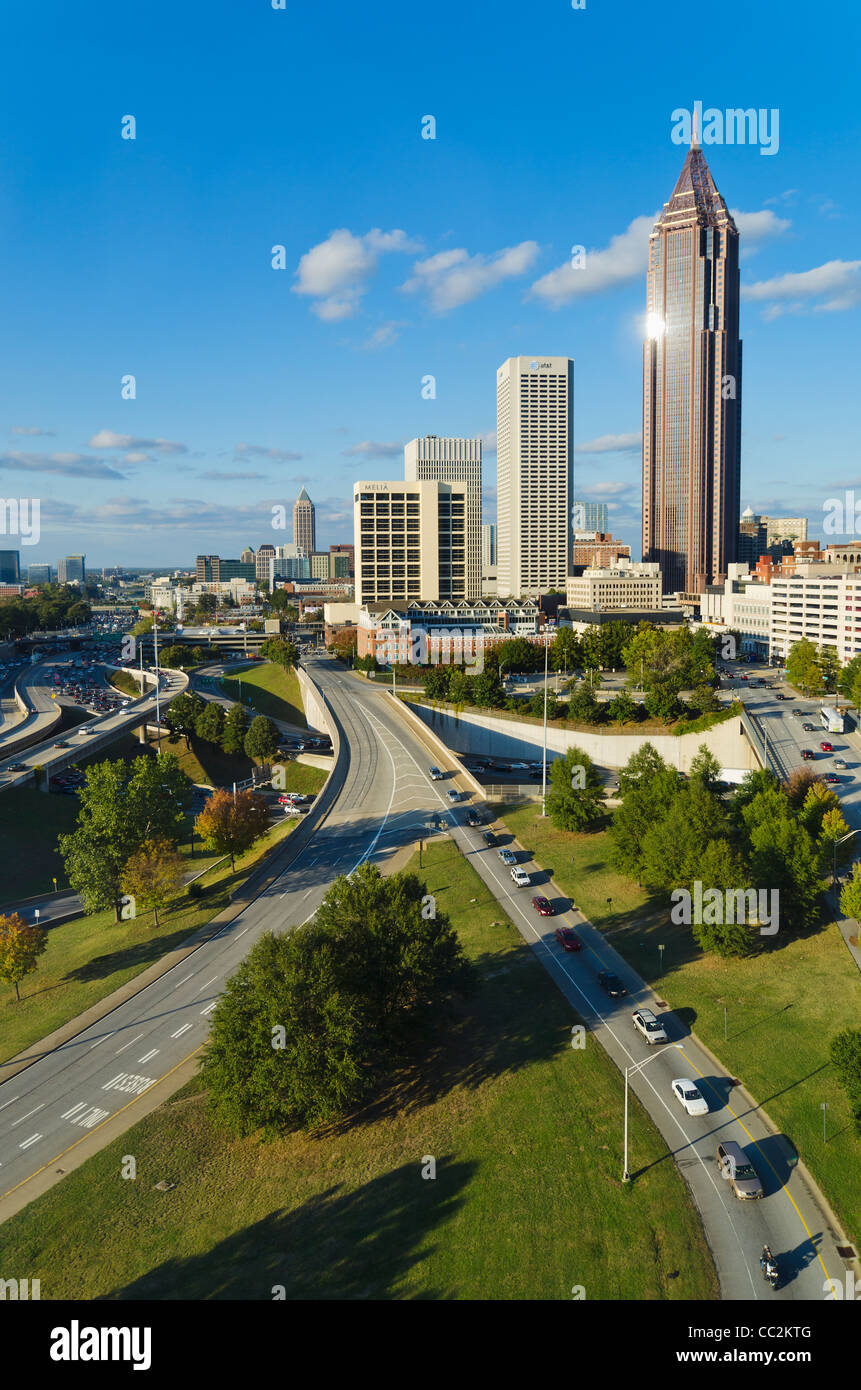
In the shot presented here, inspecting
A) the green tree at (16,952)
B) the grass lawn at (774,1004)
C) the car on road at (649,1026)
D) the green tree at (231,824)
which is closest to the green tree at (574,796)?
the grass lawn at (774,1004)

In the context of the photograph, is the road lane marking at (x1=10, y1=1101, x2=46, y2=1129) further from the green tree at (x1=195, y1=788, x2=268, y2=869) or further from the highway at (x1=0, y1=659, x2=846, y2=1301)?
the green tree at (x1=195, y1=788, x2=268, y2=869)

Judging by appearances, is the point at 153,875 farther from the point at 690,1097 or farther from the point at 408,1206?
the point at 690,1097

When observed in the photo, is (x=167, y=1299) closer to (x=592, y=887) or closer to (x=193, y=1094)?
(x=193, y=1094)

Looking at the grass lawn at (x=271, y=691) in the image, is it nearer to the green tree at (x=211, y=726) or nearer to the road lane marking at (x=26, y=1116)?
the green tree at (x=211, y=726)

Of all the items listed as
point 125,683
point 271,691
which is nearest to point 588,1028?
point 271,691
